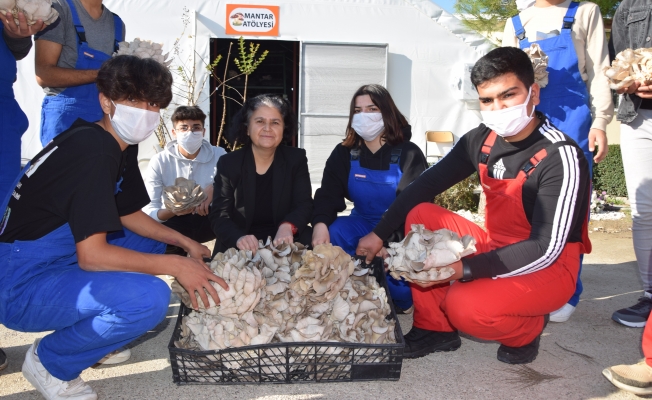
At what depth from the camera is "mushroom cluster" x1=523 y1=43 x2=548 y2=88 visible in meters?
3.00

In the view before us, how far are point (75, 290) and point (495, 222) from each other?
2133mm

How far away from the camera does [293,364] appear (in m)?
2.29

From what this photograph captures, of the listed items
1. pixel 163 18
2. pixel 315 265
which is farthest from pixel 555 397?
pixel 163 18

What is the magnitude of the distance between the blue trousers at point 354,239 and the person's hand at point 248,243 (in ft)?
2.17

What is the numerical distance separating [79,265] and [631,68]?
120 inches

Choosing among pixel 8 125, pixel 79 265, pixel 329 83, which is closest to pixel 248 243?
pixel 79 265

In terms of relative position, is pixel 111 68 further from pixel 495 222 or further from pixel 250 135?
pixel 495 222

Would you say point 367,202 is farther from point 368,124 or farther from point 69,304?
point 69,304

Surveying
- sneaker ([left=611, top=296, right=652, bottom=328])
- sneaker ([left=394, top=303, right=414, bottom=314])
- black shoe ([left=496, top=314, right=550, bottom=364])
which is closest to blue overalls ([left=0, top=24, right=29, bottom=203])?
sneaker ([left=394, top=303, right=414, bottom=314])

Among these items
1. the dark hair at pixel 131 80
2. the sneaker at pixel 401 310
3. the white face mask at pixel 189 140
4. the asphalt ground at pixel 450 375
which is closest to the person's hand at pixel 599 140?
the asphalt ground at pixel 450 375

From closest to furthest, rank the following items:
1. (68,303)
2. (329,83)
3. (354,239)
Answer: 1. (68,303)
2. (354,239)
3. (329,83)

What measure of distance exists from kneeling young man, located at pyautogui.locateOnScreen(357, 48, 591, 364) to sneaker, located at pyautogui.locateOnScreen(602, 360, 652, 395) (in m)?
0.40

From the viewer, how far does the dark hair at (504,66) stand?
255cm

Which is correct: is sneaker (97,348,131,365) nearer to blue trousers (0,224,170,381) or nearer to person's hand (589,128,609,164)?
blue trousers (0,224,170,381)
